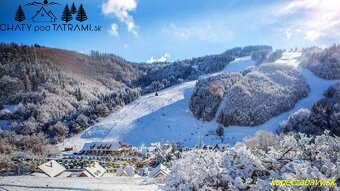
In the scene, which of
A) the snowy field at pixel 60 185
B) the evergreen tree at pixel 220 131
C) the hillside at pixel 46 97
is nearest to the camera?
the snowy field at pixel 60 185

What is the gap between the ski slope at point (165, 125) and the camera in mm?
107500

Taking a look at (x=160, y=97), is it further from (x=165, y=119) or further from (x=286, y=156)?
(x=286, y=156)

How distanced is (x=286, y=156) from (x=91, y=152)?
80.4 m

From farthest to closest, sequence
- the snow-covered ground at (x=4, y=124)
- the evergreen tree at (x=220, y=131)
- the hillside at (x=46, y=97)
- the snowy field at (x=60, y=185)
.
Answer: the hillside at (x=46, y=97) < the snow-covered ground at (x=4, y=124) < the evergreen tree at (x=220, y=131) < the snowy field at (x=60, y=185)

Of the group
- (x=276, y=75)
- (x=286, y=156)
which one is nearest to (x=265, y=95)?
(x=276, y=75)

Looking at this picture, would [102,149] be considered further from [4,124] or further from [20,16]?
[20,16]

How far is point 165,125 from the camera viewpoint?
120m

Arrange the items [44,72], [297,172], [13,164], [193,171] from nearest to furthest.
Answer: [297,172] → [193,171] → [13,164] → [44,72]

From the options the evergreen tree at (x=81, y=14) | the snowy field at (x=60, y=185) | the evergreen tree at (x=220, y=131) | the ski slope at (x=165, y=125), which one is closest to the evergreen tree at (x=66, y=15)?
the evergreen tree at (x=81, y=14)

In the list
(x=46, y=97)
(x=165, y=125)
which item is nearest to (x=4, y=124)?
(x=46, y=97)

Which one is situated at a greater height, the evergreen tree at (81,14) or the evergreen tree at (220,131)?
the evergreen tree at (81,14)

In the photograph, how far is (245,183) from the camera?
897 centimetres

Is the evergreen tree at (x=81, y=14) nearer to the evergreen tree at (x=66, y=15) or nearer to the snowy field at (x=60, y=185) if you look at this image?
the evergreen tree at (x=66, y=15)

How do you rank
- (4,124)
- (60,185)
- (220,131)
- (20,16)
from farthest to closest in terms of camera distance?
(4,124)
(220,131)
(20,16)
(60,185)
